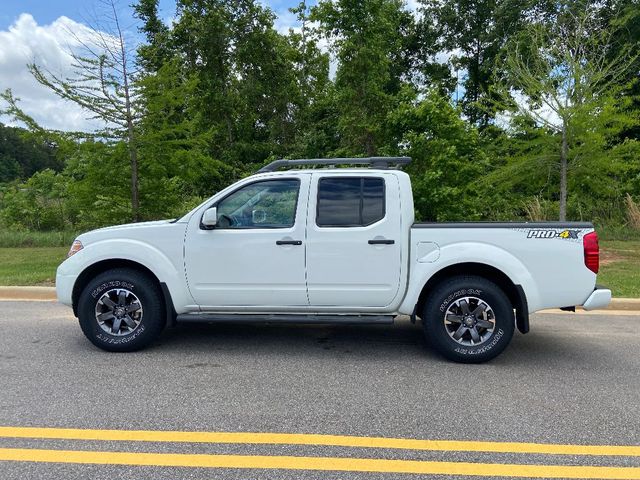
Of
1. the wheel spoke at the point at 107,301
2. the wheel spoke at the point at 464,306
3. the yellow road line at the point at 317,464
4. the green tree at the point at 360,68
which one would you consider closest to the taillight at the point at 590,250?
the wheel spoke at the point at 464,306

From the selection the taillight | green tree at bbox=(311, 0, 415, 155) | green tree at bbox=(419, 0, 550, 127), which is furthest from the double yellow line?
green tree at bbox=(419, 0, 550, 127)

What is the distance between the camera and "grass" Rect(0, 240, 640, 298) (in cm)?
828

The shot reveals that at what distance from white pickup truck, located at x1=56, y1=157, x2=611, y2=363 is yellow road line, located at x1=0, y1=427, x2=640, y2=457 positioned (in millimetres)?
1548

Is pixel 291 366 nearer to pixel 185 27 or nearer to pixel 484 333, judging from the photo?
pixel 484 333

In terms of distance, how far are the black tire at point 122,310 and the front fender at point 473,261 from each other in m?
2.59

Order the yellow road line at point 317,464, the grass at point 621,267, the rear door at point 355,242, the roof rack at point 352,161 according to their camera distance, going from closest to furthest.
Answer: the yellow road line at point 317,464 < the rear door at point 355,242 < the roof rack at point 352,161 < the grass at point 621,267

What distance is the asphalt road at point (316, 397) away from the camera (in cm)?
293

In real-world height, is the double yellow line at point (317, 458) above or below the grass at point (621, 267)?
below

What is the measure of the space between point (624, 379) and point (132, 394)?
13.9ft

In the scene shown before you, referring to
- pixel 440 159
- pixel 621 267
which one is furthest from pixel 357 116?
pixel 621 267

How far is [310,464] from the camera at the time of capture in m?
2.87

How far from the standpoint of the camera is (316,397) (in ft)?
12.6

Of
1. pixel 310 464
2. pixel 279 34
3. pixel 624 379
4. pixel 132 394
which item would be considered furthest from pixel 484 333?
pixel 279 34

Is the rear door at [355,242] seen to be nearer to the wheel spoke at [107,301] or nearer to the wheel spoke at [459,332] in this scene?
the wheel spoke at [459,332]
